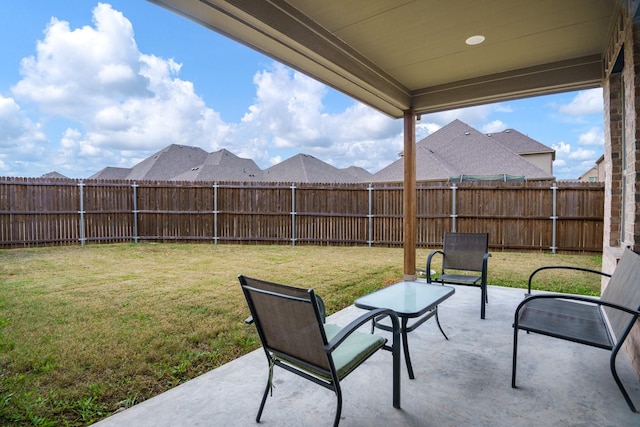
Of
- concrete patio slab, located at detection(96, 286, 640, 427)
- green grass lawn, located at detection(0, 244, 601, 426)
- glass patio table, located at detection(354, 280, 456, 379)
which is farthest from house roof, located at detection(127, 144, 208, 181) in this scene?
concrete patio slab, located at detection(96, 286, 640, 427)

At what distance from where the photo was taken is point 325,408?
6.89 ft

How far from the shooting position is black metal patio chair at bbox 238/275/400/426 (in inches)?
65.1

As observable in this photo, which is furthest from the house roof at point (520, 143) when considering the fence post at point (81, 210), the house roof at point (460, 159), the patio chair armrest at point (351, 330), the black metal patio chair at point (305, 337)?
the black metal patio chair at point (305, 337)

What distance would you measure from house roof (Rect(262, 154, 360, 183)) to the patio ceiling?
16.5 meters

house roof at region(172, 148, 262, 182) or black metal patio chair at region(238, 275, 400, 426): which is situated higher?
house roof at region(172, 148, 262, 182)

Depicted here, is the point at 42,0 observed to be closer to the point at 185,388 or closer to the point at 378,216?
the point at 185,388

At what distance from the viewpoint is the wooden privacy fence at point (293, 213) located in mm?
8734

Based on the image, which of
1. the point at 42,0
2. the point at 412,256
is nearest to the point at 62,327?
the point at 412,256

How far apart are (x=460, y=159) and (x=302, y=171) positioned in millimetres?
9124

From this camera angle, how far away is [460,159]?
55.9 ft

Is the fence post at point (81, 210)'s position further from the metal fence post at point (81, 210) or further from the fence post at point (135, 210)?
the fence post at point (135, 210)

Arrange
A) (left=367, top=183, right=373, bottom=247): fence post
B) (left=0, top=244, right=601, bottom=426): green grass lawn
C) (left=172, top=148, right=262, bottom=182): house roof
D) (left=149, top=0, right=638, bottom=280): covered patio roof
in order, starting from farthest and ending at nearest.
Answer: (left=172, top=148, right=262, bottom=182): house roof → (left=367, top=183, right=373, bottom=247): fence post → (left=149, top=0, right=638, bottom=280): covered patio roof → (left=0, top=244, right=601, bottom=426): green grass lawn

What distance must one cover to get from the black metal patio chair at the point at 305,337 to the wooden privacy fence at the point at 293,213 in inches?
316

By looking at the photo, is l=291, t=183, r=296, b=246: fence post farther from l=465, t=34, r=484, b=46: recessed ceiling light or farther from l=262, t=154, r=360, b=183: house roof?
l=262, t=154, r=360, b=183: house roof
